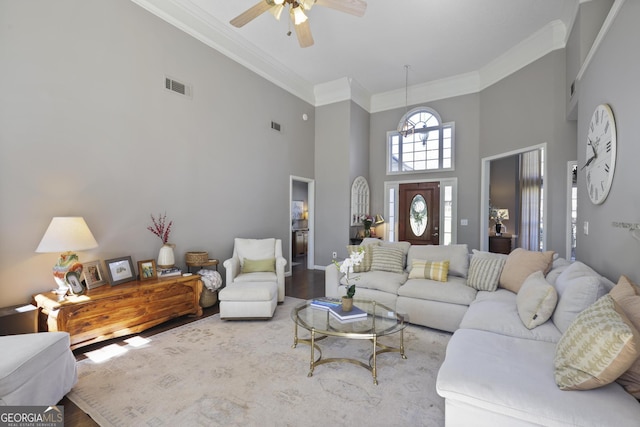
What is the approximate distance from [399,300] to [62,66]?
14.1 ft

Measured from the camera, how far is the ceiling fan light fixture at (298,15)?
2990mm

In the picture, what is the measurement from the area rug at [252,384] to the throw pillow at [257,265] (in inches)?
48.8

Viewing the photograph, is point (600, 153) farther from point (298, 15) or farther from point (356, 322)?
point (298, 15)

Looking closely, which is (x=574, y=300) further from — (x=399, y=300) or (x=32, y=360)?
(x=32, y=360)

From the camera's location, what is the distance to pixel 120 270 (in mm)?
3275

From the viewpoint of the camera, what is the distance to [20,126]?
270 cm

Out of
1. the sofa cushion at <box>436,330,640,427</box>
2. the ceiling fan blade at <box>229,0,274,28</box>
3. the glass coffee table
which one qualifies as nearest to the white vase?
the glass coffee table

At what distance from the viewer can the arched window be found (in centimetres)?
635

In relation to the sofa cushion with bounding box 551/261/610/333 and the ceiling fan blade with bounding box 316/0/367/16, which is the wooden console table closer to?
the ceiling fan blade with bounding box 316/0/367/16

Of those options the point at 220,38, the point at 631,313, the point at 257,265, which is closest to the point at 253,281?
the point at 257,265

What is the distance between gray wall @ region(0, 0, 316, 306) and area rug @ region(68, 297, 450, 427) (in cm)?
132

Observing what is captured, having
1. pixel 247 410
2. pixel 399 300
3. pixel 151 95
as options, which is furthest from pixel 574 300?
pixel 151 95

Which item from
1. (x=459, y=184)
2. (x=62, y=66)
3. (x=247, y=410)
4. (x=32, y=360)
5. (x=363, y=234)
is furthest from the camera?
(x=363, y=234)

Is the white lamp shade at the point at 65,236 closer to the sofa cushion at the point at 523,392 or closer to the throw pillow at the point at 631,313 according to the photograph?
the sofa cushion at the point at 523,392
